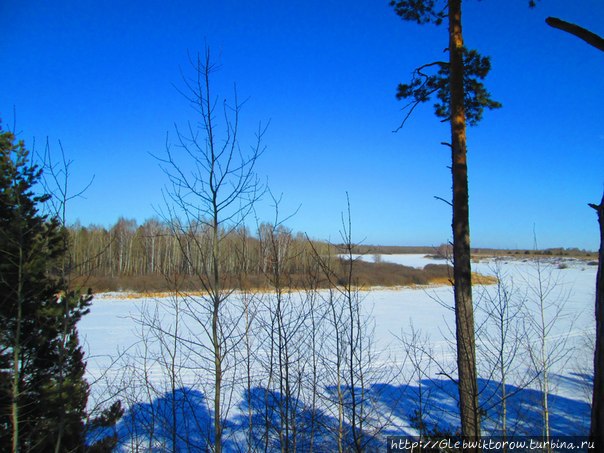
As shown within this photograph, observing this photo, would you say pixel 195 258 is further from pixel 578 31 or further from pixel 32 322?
pixel 578 31

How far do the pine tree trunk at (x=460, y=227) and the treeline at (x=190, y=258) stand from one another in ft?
3.13

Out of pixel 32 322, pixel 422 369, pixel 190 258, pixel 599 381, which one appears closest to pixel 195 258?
pixel 190 258

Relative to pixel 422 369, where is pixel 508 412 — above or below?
below

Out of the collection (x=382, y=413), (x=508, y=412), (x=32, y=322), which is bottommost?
(x=508, y=412)

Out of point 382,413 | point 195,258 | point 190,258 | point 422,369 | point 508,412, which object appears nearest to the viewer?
point 190,258

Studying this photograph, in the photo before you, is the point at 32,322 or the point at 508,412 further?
the point at 508,412

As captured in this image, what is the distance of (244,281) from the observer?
Result: 4586 mm

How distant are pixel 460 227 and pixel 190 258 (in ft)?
12.2

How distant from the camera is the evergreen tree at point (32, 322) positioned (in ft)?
15.2

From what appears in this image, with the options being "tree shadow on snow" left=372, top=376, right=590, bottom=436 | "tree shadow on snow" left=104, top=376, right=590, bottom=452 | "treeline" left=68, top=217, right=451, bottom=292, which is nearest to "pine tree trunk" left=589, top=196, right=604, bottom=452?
"treeline" left=68, top=217, right=451, bottom=292

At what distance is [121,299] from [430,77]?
110 feet

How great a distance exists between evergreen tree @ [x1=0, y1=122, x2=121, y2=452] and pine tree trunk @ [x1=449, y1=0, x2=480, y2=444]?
16.8 ft

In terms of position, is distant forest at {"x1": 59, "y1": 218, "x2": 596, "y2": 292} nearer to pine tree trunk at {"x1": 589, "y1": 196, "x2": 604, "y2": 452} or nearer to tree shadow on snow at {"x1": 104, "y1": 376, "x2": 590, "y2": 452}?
pine tree trunk at {"x1": 589, "y1": 196, "x2": 604, "y2": 452}

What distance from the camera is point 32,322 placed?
530 centimetres
